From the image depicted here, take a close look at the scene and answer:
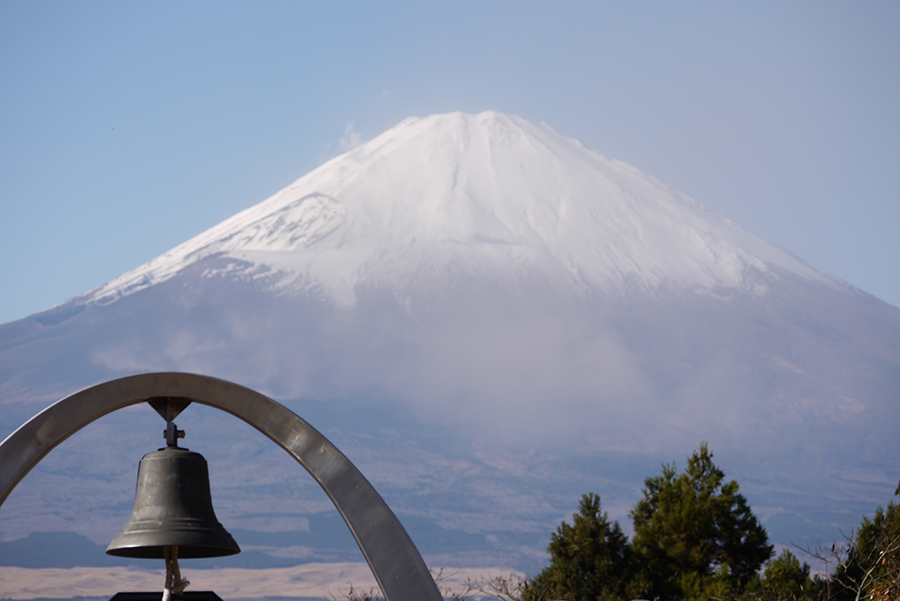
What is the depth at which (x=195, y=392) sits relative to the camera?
4730 millimetres

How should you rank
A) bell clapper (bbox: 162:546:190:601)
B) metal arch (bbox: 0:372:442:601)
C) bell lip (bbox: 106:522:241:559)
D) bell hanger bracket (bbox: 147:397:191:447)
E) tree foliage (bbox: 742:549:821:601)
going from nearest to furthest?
1. metal arch (bbox: 0:372:442:601)
2. bell hanger bracket (bbox: 147:397:191:447)
3. bell lip (bbox: 106:522:241:559)
4. bell clapper (bbox: 162:546:190:601)
5. tree foliage (bbox: 742:549:821:601)

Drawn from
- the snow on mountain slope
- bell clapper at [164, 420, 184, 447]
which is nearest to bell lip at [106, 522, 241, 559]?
bell clapper at [164, 420, 184, 447]

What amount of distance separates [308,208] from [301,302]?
30.9 m

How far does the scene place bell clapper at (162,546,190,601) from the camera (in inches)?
205

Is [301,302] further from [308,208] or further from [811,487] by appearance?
[811,487]

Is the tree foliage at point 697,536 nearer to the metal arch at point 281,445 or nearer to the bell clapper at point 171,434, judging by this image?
the bell clapper at point 171,434

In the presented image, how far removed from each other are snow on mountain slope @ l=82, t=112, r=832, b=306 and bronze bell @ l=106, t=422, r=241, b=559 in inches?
6245

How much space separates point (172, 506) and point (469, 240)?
16953 cm

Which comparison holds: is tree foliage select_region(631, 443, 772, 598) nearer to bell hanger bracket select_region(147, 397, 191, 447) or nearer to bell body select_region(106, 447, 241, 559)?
bell body select_region(106, 447, 241, 559)

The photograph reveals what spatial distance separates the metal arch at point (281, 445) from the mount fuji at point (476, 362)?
354 ft

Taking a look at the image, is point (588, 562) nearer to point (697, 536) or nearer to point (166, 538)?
point (697, 536)

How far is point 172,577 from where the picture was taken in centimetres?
533

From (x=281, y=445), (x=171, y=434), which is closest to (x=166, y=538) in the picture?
Answer: (x=171, y=434)

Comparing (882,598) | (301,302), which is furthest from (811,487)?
(882,598)
